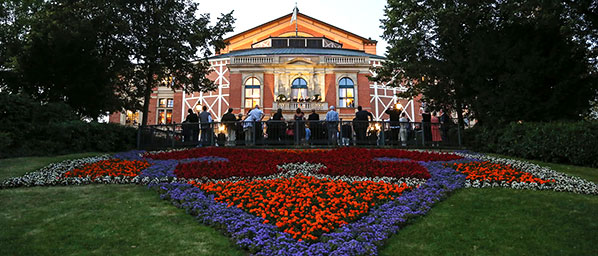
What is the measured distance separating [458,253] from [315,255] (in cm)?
180

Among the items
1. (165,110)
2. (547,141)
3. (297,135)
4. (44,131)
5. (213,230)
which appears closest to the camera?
(213,230)

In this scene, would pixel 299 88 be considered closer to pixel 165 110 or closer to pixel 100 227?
pixel 165 110

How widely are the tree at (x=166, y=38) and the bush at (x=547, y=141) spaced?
13.8 metres

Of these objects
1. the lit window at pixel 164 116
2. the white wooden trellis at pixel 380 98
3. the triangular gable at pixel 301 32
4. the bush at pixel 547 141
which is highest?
the triangular gable at pixel 301 32

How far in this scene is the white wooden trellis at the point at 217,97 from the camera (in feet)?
122

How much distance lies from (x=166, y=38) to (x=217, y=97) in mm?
19051

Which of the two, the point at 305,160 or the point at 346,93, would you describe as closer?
the point at 305,160

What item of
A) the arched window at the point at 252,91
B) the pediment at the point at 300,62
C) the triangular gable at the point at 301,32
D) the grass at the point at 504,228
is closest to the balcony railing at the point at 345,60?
the pediment at the point at 300,62

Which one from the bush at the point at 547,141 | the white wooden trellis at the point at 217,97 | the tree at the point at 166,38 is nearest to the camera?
the bush at the point at 547,141

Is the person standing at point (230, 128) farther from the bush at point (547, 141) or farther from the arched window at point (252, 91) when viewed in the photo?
the arched window at point (252, 91)

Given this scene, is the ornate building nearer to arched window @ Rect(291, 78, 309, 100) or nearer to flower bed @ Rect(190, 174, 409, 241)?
arched window @ Rect(291, 78, 309, 100)

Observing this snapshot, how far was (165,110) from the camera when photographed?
1673 inches

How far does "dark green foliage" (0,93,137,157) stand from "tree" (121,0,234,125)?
15.8 ft

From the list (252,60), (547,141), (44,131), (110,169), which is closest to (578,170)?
(547,141)
